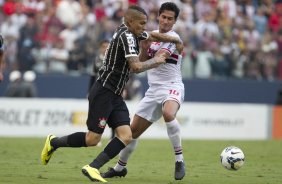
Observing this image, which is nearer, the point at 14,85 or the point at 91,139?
the point at 91,139

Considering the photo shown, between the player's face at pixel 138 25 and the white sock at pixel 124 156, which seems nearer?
the player's face at pixel 138 25

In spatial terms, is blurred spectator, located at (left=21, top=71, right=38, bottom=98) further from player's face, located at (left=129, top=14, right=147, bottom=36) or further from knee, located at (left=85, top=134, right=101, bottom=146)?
player's face, located at (left=129, top=14, right=147, bottom=36)

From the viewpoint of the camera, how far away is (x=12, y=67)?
22.5 meters

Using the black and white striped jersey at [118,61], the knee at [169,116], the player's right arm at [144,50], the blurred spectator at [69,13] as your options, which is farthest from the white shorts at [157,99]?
the blurred spectator at [69,13]

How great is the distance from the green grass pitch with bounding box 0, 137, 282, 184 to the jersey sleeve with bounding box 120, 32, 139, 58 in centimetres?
185

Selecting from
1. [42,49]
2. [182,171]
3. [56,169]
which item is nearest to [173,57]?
[182,171]

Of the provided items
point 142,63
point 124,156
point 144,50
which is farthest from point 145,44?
point 124,156

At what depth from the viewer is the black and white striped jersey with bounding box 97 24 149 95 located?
1024 cm

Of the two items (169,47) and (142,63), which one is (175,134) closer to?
(169,47)

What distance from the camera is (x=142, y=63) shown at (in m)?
10.3

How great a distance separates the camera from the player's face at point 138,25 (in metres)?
10.2

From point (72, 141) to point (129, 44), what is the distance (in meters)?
1.67

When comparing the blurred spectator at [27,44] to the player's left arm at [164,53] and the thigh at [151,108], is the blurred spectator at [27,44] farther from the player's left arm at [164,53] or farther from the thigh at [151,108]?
the player's left arm at [164,53]

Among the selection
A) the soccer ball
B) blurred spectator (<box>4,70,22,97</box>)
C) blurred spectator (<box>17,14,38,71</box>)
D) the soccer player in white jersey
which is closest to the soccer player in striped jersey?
the soccer player in white jersey
